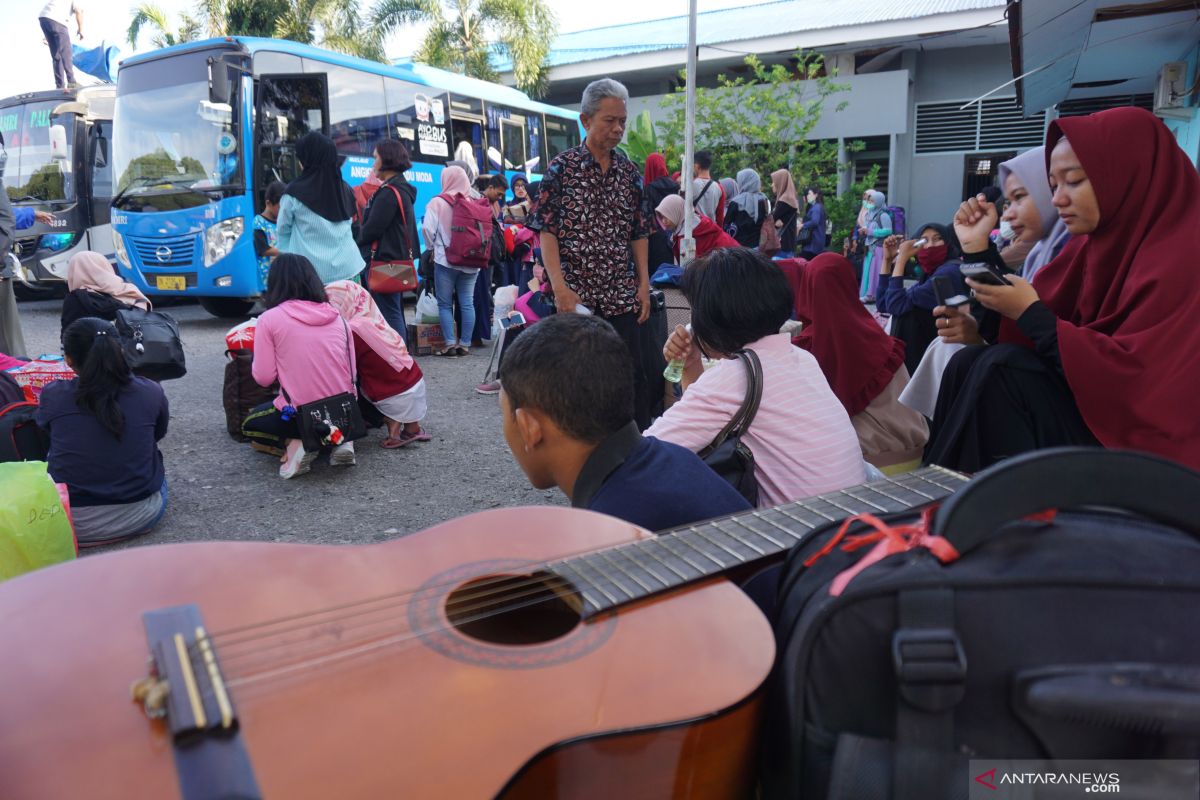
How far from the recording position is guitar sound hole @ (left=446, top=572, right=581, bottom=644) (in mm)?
1132

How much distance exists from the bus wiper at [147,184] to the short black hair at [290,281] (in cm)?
595

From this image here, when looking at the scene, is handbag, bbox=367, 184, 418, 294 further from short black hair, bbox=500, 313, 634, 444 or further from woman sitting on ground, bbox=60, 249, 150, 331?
short black hair, bbox=500, 313, 634, 444

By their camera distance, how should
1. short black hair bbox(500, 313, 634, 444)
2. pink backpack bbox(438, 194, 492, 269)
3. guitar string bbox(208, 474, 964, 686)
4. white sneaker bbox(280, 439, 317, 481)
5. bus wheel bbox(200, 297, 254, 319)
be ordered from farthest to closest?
bus wheel bbox(200, 297, 254, 319)
pink backpack bbox(438, 194, 492, 269)
white sneaker bbox(280, 439, 317, 481)
short black hair bbox(500, 313, 634, 444)
guitar string bbox(208, 474, 964, 686)

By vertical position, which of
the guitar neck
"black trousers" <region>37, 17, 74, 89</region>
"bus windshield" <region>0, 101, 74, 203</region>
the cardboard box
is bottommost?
the cardboard box

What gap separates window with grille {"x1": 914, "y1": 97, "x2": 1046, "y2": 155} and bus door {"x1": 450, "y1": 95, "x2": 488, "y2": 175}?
11307 mm

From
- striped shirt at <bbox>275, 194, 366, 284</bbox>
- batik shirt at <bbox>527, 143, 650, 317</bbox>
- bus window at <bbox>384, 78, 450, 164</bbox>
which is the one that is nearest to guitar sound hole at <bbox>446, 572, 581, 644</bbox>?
batik shirt at <bbox>527, 143, 650, 317</bbox>

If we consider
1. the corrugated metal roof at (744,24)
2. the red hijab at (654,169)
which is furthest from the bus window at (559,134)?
the red hijab at (654,169)

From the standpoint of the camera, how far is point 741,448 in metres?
2.12

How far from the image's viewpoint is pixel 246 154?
938 cm

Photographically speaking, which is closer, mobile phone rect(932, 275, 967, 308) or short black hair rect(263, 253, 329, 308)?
mobile phone rect(932, 275, 967, 308)

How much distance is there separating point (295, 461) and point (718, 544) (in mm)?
3806

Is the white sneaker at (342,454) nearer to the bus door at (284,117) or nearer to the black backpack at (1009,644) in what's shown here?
the black backpack at (1009,644)

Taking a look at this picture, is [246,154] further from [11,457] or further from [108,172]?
[11,457]

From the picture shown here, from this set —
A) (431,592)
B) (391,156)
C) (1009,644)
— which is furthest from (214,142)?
(1009,644)
